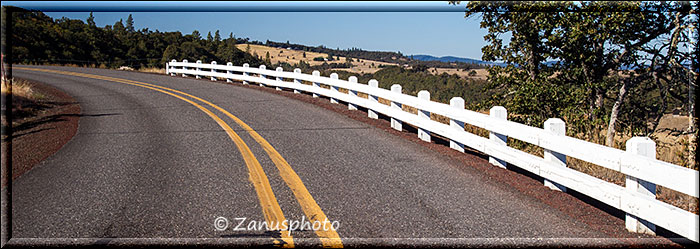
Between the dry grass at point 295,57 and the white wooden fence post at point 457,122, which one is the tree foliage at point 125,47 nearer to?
the dry grass at point 295,57

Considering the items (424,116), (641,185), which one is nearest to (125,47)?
(424,116)

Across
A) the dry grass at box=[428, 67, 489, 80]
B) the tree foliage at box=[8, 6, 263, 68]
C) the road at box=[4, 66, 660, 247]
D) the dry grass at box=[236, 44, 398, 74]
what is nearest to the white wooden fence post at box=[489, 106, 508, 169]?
the road at box=[4, 66, 660, 247]

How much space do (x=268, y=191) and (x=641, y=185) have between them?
4.00 metres

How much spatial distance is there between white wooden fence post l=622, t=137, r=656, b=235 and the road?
1.31 ft

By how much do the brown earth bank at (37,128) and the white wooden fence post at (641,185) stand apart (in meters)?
6.14

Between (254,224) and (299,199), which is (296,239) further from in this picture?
(299,199)

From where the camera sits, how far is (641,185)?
15.3 feet

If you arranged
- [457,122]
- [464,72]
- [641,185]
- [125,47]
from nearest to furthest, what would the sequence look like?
[641,185]
[457,122]
[464,72]
[125,47]

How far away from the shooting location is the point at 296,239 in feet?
14.3

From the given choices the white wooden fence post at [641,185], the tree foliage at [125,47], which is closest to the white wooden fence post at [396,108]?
the white wooden fence post at [641,185]

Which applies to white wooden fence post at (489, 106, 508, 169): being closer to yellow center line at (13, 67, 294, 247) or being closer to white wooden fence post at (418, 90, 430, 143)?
white wooden fence post at (418, 90, 430, 143)

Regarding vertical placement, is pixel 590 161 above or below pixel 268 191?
above

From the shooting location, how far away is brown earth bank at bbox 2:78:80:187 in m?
7.19

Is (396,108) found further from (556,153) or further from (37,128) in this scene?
(37,128)
